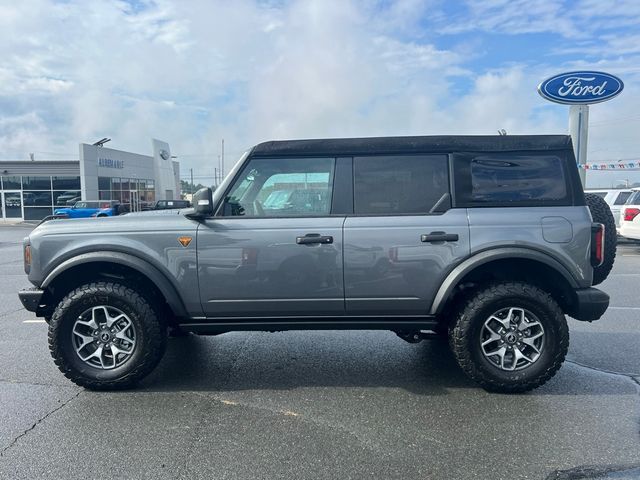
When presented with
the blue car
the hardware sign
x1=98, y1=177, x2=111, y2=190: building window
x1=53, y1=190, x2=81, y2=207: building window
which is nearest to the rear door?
the blue car

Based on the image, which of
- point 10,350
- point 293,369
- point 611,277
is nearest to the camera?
point 293,369

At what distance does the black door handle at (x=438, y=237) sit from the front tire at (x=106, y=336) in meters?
2.30

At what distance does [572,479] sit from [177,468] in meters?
2.31

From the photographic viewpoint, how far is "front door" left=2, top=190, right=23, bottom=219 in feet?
113

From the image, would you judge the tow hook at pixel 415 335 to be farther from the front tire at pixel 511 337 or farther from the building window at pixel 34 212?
the building window at pixel 34 212

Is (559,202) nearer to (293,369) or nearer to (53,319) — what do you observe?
(293,369)

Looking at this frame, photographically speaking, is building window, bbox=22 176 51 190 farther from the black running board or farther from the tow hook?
the tow hook

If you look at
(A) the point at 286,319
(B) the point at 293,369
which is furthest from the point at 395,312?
(B) the point at 293,369

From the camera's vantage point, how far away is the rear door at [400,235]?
13.4ft

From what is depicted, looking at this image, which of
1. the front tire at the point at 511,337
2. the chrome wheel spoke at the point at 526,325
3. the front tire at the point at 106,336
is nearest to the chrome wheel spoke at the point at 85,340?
the front tire at the point at 106,336

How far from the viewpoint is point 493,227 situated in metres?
4.08

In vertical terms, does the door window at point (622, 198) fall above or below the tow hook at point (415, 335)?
above

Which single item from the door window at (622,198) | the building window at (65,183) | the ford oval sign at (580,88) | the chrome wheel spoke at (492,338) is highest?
the ford oval sign at (580,88)

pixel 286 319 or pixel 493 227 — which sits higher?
pixel 493 227
